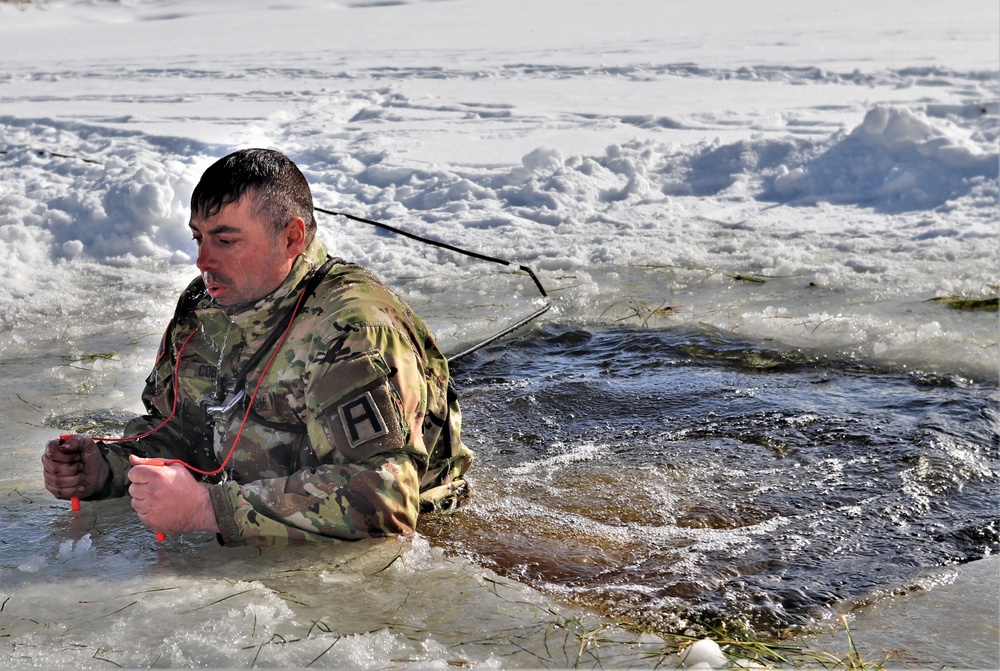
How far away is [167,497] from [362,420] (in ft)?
1.79

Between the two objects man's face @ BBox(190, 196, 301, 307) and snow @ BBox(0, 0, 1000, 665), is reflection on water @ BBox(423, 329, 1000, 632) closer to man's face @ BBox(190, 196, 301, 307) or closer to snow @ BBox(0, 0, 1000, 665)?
snow @ BBox(0, 0, 1000, 665)

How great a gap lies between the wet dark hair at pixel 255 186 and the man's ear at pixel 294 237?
0.02 meters

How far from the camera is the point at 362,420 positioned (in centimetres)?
271

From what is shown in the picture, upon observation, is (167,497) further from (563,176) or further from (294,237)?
(563,176)

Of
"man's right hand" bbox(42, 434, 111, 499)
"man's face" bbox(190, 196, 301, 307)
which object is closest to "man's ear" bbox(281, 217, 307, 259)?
"man's face" bbox(190, 196, 301, 307)

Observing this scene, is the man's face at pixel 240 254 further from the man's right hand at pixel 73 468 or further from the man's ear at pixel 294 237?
the man's right hand at pixel 73 468

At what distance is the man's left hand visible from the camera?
2.66 m

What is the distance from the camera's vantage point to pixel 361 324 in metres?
2.77

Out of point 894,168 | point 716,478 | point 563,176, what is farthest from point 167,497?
point 894,168

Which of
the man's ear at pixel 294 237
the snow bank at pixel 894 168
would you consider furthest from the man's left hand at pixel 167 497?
the snow bank at pixel 894 168

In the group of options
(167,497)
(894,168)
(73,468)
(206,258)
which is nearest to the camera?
(167,497)

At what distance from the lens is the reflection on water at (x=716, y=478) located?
9.85 feet

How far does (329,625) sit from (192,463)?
3.55 ft

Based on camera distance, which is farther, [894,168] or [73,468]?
[894,168]
